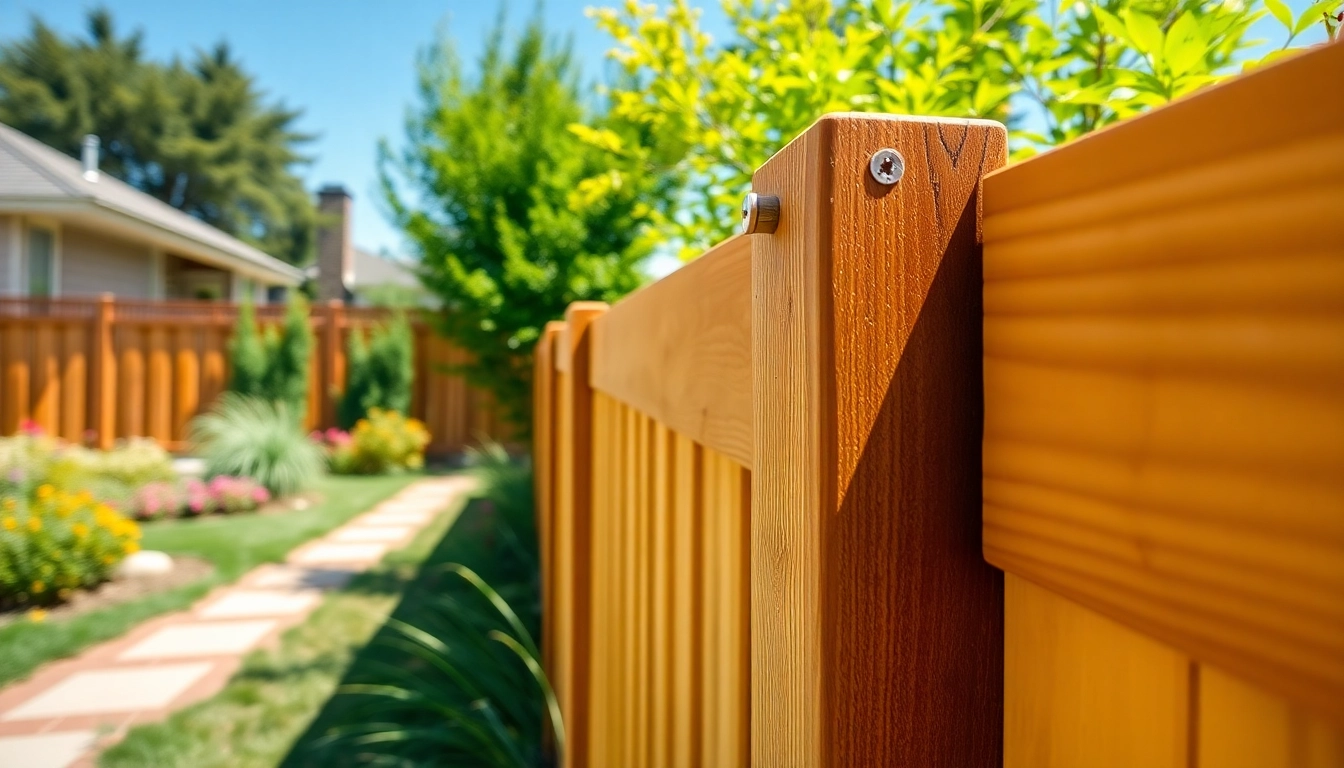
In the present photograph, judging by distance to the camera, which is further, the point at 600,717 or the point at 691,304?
the point at 600,717

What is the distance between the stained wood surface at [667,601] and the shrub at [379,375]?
34.0ft

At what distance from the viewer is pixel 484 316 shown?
304 inches

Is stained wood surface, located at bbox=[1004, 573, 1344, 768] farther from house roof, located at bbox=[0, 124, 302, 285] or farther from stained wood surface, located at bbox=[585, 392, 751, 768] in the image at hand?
house roof, located at bbox=[0, 124, 302, 285]

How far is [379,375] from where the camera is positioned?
1172cm

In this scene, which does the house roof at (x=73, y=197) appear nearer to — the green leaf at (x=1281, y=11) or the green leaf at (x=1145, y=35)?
the green leaf at (x=1145, y=35)

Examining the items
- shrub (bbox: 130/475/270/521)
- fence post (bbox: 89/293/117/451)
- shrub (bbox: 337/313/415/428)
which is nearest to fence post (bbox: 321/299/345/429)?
shrub (bbox: 337/313/415/428)

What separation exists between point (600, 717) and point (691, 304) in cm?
127

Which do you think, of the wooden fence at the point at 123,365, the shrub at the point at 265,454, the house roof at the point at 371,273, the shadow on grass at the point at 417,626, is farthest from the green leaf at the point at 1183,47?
the house roof at the point at 371,273

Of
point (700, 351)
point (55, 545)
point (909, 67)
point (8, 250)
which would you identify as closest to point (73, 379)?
point (8, 250)

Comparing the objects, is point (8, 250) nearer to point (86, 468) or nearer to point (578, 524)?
point (86, 468)

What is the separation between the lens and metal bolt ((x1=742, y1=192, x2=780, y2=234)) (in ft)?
2.01

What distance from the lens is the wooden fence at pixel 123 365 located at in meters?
11.1

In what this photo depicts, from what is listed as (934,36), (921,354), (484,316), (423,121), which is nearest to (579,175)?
(484,316)

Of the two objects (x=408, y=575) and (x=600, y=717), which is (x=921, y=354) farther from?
(x=408, y=575)
